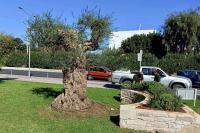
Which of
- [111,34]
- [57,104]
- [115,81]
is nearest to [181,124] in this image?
[57,104]

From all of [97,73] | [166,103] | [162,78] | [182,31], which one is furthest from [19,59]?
[166,103]

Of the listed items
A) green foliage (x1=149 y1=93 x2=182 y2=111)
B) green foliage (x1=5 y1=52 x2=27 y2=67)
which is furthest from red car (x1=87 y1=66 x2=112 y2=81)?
green foliage (x1=149 y1=93 x2=182 y2=111)

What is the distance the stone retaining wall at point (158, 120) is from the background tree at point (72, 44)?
2.94 metres

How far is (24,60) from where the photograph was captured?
61.1 m

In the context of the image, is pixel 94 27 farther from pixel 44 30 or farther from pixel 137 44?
pixel 137 44

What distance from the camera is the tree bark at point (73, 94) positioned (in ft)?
43.7

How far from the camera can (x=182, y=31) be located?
2121 inches

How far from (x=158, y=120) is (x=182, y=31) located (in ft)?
148

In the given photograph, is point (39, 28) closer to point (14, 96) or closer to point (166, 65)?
point (14, 96)

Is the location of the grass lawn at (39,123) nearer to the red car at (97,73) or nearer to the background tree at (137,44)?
the red car at (97,73)

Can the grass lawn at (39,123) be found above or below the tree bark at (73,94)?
below

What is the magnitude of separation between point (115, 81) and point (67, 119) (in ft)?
56.3

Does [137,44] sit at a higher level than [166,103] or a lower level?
higher

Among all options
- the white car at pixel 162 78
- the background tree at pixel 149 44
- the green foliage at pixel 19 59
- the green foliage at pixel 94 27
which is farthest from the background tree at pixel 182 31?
the green foliage at pixel 94 27
